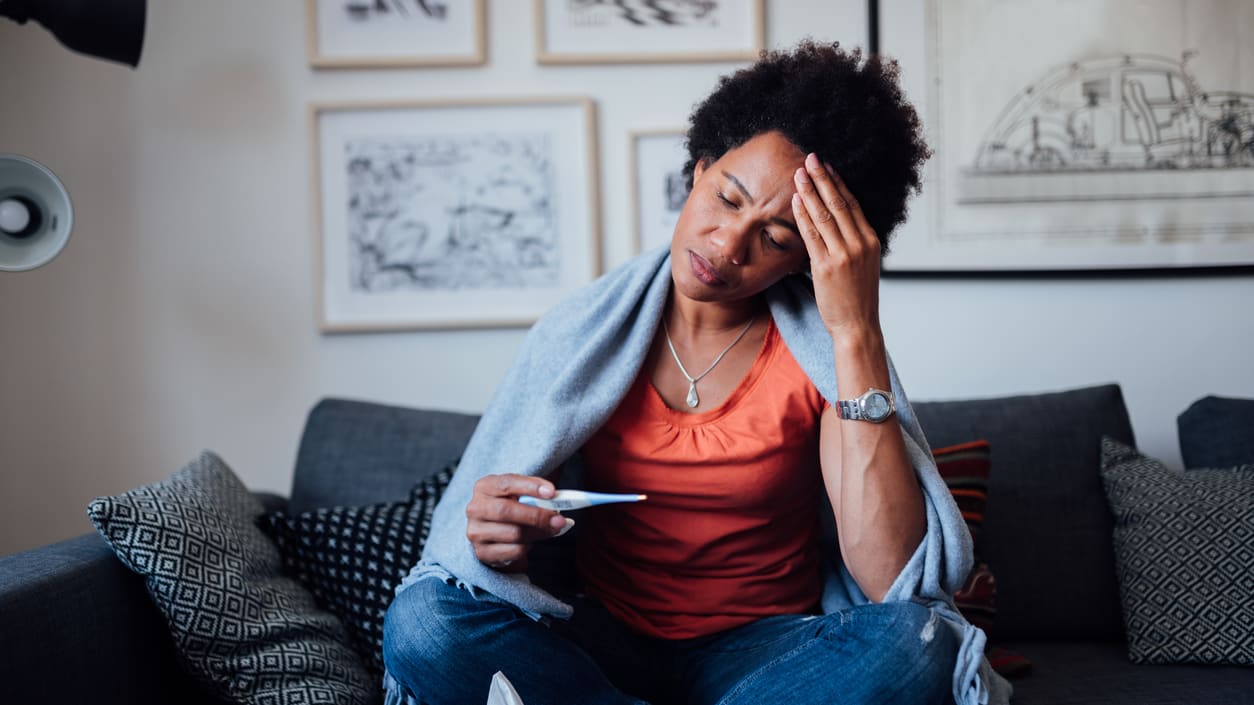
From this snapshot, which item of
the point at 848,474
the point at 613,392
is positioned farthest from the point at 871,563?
the point at 613,392

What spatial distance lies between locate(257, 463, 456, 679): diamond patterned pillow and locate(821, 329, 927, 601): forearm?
70 cm

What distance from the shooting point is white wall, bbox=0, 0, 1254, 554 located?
2.11m

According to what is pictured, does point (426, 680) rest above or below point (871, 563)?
below

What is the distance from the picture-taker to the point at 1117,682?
1.53m

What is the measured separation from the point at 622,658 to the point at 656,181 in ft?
3.78

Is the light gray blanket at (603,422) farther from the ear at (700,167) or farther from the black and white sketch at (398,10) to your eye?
the black and white sketch at (398,10)

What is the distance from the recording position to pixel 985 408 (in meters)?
1.87

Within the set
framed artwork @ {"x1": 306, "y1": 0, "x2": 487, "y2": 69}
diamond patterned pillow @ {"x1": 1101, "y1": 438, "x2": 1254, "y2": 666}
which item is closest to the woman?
diamond patterned pillow @ {"x1": 1101, "y1": 438, "x2": 1254, "y2": 666}

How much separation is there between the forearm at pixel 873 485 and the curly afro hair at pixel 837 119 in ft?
0.73

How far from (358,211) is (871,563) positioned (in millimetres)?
1376

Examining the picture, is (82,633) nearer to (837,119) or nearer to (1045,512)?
(837,119)

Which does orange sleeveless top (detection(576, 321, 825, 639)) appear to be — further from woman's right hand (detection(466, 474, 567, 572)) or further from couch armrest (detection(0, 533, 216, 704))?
couch armrest (detection(0, 533, 216, 704))

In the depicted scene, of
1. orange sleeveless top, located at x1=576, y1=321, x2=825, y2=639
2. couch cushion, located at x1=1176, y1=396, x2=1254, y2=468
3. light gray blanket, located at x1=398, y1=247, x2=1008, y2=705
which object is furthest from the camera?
couch cushion, located at x1=1176, y1=396, x2=1254, y2=468

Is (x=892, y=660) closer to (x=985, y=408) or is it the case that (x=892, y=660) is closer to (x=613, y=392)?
(x=613, y=392)
